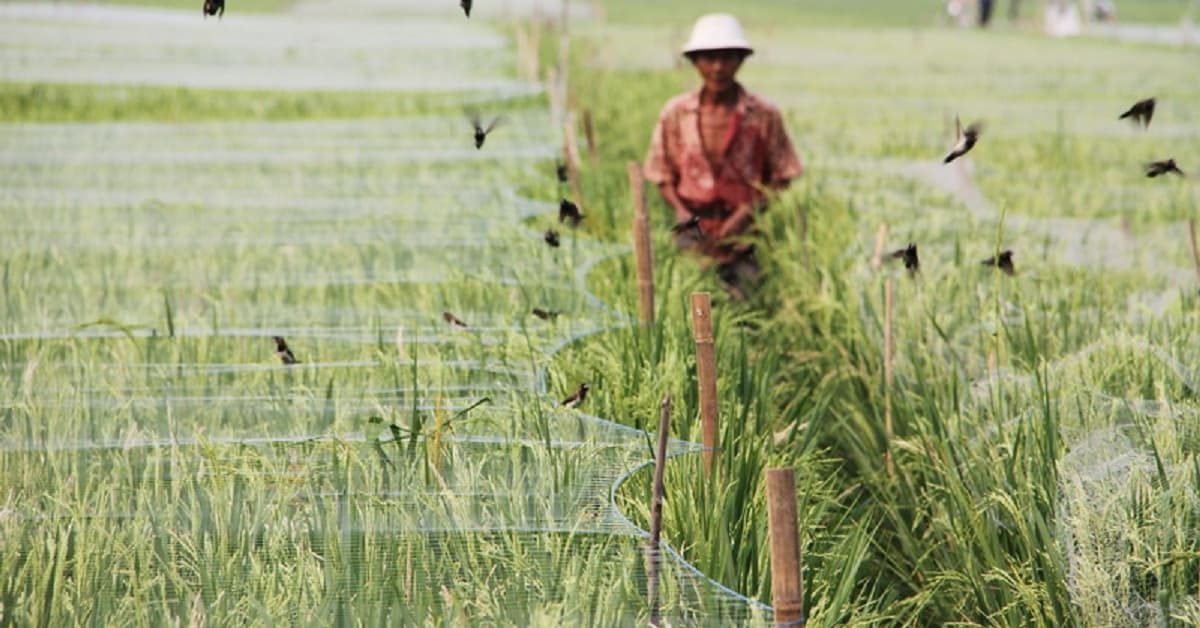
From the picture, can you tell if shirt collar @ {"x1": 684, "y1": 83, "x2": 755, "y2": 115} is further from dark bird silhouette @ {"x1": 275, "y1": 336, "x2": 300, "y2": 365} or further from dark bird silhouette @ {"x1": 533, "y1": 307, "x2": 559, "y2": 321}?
dark bird silhouette @ {"x1": 275, "y1": 336, "x2": 300, "y2": 365}

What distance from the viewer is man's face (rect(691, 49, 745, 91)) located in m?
4.95

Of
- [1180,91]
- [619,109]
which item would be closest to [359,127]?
[619,109]

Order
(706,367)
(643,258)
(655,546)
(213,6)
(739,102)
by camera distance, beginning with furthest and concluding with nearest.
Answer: (739,102), (643,258), (706,367), (213,6), (655,546)

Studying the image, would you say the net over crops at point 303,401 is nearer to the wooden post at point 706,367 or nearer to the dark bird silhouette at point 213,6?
the wooden post at point 706,367

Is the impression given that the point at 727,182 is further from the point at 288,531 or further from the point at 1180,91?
the point at 1180,91

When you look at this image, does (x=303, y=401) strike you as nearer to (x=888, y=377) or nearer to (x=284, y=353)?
(x=284, y=353)

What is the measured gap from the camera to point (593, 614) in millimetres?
2277

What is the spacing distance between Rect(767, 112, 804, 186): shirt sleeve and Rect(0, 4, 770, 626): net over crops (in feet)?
2.29

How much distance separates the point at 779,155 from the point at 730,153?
0.16 m

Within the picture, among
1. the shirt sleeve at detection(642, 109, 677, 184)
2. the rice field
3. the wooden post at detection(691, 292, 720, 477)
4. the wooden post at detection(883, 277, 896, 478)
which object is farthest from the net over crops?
the wooden post at detection(883, 277, 896, 478)

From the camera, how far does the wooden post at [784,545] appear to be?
1.83m

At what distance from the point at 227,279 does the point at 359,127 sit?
3.64 metres

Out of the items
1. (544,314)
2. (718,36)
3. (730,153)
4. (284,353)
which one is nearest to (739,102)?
(730,153)

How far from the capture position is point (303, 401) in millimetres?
3225
